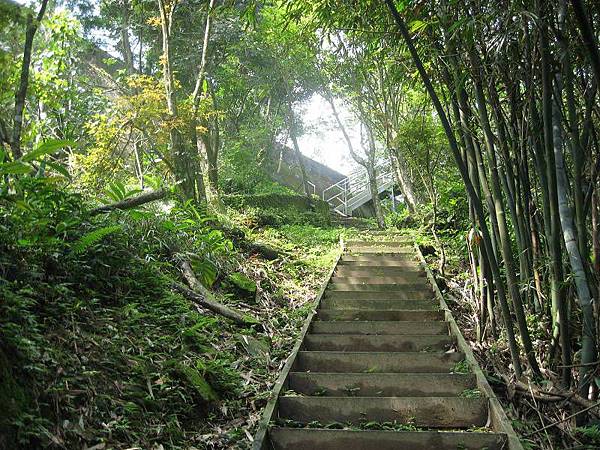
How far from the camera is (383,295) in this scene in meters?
5.93

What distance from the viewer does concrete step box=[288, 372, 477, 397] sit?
3406mm

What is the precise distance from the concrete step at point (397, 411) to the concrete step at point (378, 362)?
63 centimetres

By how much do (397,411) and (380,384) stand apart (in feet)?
1.19

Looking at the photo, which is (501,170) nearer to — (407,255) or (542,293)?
(542,293)

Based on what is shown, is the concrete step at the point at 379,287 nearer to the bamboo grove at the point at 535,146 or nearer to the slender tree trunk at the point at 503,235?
the bamboo grove at the point at 535,146

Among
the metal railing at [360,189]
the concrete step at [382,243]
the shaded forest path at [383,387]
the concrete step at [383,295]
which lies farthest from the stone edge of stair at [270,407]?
the metal railing at [360,189]

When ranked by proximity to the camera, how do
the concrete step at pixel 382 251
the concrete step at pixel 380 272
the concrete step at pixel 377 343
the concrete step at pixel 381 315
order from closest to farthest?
the concrete step at pixel 377 343 < the concrete step at pixel 381 315 < the concrete step at pixel 380 272 < the concrete step at pixel 382 251

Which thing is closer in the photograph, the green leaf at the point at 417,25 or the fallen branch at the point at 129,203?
the green leaf at the point at 417,25

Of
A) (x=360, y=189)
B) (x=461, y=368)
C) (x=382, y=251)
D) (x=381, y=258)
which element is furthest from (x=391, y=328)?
(x=360, y=189)

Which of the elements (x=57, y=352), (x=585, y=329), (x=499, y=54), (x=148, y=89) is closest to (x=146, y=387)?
(x=57, y=352)

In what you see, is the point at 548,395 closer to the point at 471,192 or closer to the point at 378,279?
the point at 471,192

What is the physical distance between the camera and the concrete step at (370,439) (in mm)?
2703

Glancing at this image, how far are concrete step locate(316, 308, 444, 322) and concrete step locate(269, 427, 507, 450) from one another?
7.59 feet

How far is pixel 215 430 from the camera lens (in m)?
2.98
